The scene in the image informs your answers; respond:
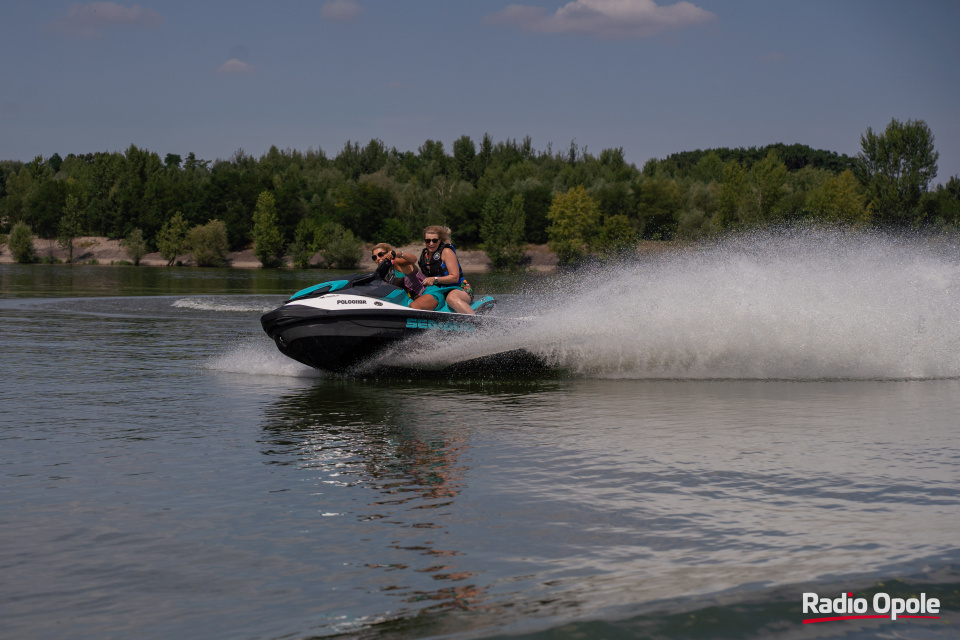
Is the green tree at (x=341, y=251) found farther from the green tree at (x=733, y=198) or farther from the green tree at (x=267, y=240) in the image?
the green tree at (x=733, y=198)

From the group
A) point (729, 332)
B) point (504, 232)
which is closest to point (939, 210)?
point (504, 232)

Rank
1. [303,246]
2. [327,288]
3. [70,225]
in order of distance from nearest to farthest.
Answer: [327,288] → [303,246] → [70,225]

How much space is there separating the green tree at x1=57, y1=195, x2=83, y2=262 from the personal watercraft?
342 feet

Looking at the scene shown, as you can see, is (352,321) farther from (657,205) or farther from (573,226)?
(657,205)

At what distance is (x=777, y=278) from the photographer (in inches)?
526

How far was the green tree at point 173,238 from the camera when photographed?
100312 millimetres

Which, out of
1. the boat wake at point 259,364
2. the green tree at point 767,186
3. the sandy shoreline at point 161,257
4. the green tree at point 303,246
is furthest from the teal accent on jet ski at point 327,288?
the green tree at point 303,246

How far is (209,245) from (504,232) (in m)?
29.7

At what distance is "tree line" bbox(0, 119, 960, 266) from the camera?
75.4 meters

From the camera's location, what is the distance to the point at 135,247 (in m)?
102

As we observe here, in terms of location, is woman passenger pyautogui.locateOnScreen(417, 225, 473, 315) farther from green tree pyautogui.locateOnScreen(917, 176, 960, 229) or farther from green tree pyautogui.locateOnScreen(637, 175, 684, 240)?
green tree pyautogui.locateOnScreen(637, 175, 684, 240)

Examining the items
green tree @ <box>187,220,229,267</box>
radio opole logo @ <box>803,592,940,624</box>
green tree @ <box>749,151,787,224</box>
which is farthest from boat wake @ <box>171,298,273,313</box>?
green tree @ <box>187,220,229,267</box>

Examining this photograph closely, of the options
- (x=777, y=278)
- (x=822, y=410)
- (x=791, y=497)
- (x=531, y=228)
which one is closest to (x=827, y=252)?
(x=777, y=278)

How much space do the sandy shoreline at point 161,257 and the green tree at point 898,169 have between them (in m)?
31.7
